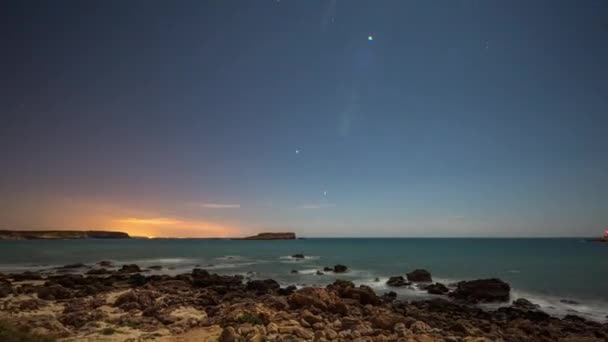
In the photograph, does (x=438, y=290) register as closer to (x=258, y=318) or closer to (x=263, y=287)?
(x=263, y=287)

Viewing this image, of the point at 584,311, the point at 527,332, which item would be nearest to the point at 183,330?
the point at 527,332

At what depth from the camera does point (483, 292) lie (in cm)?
2872

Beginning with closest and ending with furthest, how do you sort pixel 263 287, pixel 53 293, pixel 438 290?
pixel 53 293
pixel 263 287
pixel 438 290

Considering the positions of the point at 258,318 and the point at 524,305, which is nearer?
the point at 258,318

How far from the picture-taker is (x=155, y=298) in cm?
2030

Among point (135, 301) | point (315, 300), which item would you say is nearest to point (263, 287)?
point (315, 300)

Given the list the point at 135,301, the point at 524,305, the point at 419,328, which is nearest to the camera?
the point at 419,328

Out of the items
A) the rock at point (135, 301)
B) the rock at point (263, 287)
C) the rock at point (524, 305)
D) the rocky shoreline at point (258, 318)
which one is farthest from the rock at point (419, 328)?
the rock at point (524, 305)

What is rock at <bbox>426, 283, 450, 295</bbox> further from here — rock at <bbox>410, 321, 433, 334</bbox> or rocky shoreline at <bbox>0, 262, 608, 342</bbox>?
rock at <bbox>410, 321, 433, 334</bbox>

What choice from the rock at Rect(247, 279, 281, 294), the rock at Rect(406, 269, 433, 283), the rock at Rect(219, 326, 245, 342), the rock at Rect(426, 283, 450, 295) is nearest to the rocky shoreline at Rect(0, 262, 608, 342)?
the rock at Rect(219, 326, 245, 342)

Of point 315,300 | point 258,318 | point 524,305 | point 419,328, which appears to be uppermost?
point 258,318

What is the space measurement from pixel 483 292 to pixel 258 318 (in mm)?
24703

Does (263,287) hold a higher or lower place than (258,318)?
lower

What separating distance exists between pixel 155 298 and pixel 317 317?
1182 cm
